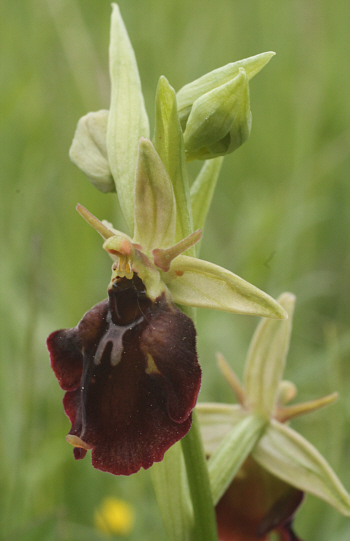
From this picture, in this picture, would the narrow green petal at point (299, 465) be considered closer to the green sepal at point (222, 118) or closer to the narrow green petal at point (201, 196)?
the narrow green petal at point (201, 196)

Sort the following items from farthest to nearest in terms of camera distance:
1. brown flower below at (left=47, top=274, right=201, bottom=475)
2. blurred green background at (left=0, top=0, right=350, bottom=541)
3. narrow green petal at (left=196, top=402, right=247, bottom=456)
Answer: blurred green background at (left=0, top=0, right=350, bottom=541)
narrow green petal at (left=196, top=402, right=247, bottom=456)
brown flower below at (left=47, top=274, right=201, bottom=475)

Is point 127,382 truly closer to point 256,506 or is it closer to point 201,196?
point 201,196

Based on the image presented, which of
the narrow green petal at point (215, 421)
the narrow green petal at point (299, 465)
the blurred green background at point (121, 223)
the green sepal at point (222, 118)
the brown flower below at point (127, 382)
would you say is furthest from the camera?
the blurred green background at point (121, 223)

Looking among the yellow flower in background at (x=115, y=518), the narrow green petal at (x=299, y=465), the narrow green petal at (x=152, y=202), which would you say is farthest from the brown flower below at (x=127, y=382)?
the yellow flower in background at (x=115, y=518)

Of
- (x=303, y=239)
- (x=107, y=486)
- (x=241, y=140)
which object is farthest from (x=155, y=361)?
(x=303, y=239)

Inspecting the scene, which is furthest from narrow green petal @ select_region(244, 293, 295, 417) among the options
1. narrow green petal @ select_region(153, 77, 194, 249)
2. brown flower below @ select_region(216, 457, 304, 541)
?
narrow green petal @ select_region(153, 77, 194, 249)

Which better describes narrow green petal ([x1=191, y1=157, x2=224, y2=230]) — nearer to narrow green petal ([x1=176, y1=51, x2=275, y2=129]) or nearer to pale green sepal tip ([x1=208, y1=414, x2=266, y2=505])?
narrow green petal ([x1=176, y1=51, x2=275, y2=129])

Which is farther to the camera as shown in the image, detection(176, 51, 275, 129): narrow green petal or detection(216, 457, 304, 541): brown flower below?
detection(216, 457, 304, 541): brown flower below
